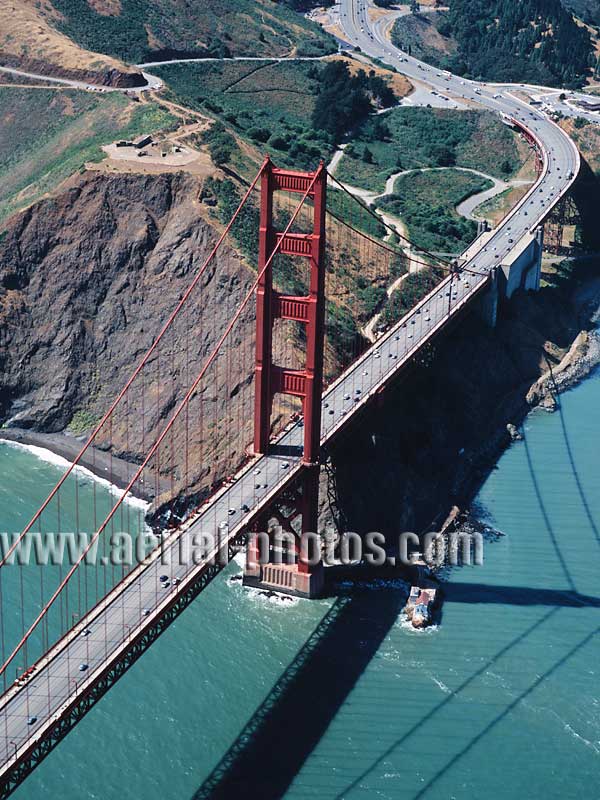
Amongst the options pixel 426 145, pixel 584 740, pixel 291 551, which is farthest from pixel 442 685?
pixel 426 145

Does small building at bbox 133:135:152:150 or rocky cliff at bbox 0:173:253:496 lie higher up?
small building at bbox 133:135:152:150

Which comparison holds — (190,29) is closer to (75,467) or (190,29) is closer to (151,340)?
(151,340)

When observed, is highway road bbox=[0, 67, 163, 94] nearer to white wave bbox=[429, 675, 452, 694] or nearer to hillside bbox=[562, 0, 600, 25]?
white wave bbox=[429, 675, 452, 694]

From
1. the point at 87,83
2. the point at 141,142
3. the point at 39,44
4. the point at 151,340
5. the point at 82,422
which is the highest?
the point at 141,142

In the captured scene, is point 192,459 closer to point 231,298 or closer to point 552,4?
point 231,298

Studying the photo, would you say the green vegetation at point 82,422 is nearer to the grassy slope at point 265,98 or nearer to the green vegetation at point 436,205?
the green vegetation at point 436,205

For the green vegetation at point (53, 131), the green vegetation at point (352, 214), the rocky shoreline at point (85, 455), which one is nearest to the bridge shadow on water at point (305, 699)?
the rocky shoreline at point (85, 455)

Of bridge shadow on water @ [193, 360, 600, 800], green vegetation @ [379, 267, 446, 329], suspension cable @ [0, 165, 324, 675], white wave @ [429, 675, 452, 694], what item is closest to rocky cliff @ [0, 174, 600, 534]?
green vegetation @ [379, 267, 446, 329]
